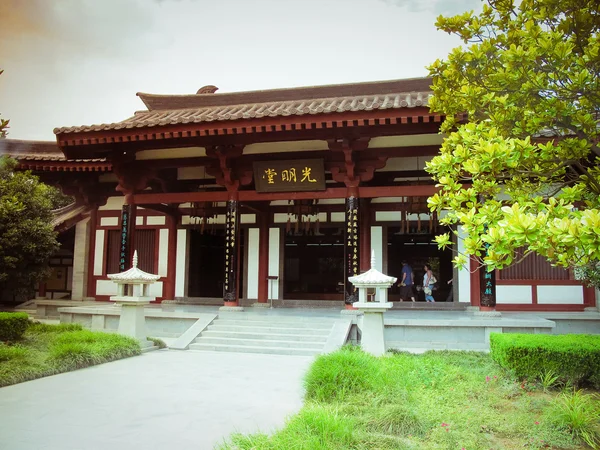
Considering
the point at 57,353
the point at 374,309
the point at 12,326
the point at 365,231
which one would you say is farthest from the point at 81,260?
the point at 374,309

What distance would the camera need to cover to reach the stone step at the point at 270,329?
30.5 feet

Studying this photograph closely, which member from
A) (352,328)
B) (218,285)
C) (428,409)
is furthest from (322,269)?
(428,409)

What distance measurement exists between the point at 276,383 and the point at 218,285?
1051cm

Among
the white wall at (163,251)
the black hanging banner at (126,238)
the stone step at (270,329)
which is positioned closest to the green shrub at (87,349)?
the stone step at (270,329)

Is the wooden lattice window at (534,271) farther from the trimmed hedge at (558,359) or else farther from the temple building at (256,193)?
the trimmed hedge at (558,359)

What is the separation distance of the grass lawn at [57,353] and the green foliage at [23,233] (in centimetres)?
268

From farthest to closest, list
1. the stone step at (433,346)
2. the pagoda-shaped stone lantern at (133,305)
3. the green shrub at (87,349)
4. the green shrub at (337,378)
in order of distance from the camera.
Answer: the pagoda-shaped stone lantern at (133,305)
the stone step at (433,346)
the green shrub at (87,349)
the green shrub at (337,378)

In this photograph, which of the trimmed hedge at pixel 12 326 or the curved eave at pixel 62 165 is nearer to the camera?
the trimmed hedge at pixel 12 326

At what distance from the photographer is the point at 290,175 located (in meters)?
11.1

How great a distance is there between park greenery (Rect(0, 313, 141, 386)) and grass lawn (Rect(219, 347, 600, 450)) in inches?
151

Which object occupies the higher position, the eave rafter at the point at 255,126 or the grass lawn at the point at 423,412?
the eave rafter at the point at 255,126

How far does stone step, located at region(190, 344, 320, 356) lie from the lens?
8.48 metres

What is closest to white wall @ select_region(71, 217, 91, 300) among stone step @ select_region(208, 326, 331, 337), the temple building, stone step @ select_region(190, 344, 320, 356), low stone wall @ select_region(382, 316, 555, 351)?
the temple building

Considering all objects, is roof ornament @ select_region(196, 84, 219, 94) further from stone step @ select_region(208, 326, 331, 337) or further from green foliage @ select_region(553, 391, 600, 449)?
green foliage @ select_region(553, 391, 600, 449)
